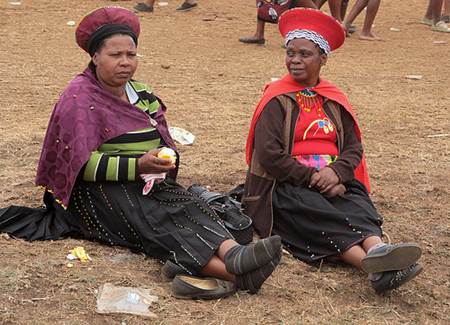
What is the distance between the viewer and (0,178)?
4.94 meters

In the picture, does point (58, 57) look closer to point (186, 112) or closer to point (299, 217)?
point (186, 112)

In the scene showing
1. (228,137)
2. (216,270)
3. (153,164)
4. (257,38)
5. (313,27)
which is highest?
(313,27)

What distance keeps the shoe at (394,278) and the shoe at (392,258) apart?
41 millimetres

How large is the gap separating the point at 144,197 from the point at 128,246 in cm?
27

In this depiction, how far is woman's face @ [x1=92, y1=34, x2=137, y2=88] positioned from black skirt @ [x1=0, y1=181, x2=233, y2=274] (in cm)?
54

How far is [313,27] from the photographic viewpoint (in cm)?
410

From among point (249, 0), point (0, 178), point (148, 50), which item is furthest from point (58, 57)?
point (249, 0)

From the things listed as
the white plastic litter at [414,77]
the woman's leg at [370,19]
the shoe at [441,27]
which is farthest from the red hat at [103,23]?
the shoe at [441,27]

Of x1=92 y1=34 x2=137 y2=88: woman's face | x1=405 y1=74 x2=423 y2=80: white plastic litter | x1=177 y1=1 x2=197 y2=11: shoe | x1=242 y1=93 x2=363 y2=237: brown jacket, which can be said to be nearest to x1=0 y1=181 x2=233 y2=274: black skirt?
x1=242 y1=93 x2=363 y2=237: brown jacket

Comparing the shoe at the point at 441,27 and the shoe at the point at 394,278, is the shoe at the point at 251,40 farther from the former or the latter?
the shoe at the point at 394,278

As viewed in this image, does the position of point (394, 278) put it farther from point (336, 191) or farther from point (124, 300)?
point (124, 300)

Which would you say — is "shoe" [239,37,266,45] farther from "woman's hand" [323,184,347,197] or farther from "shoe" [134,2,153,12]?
"woman's hand" [323,184,347,197]

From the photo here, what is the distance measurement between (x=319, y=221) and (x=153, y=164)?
0.90 m

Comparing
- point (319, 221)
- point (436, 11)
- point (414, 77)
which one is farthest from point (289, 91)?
point (436, 11)
